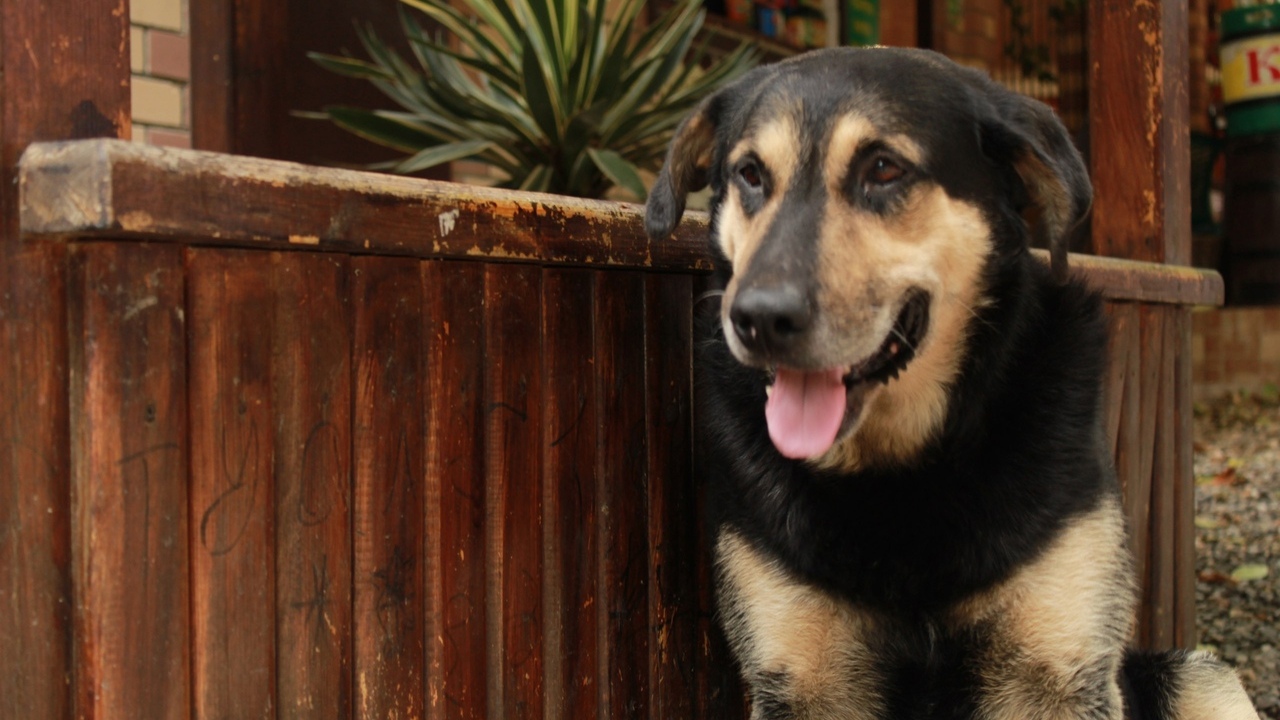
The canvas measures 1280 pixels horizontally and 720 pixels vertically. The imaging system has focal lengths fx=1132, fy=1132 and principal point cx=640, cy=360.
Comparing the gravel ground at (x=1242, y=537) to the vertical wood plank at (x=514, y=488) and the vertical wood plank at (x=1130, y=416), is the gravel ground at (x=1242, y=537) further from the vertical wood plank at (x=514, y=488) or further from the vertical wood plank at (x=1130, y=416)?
the vertical wood plank at (x=514, y=488)

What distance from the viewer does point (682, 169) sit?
2.43 metres

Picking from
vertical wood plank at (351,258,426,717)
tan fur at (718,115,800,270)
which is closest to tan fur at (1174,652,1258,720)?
tan fur at (718,115,800,270)

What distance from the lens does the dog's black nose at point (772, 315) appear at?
181 centimetres

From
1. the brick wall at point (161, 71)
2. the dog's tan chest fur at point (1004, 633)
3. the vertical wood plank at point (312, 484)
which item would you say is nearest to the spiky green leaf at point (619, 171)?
the brick wall at point (161, 71)

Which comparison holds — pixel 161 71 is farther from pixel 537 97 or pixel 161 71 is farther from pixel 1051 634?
pixel 1051 634

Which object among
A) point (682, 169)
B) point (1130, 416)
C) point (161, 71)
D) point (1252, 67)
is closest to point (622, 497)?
point (682, 169)

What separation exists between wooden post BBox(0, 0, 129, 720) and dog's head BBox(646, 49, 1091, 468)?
3.28 ft

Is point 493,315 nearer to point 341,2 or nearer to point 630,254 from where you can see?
point 630,254

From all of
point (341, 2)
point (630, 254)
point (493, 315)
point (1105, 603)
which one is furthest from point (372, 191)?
point (341, 2)

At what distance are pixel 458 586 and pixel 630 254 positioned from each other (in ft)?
2.52

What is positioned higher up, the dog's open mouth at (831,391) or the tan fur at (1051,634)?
the dog's open mouth at (831,391)

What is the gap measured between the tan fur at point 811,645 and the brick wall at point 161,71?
316cm

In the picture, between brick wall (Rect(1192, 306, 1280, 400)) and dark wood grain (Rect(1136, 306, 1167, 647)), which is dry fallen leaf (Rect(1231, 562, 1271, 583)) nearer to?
dark wood grain (Rect(1136, 306, 1167, 647))

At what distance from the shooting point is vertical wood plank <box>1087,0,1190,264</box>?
12.1 ft
